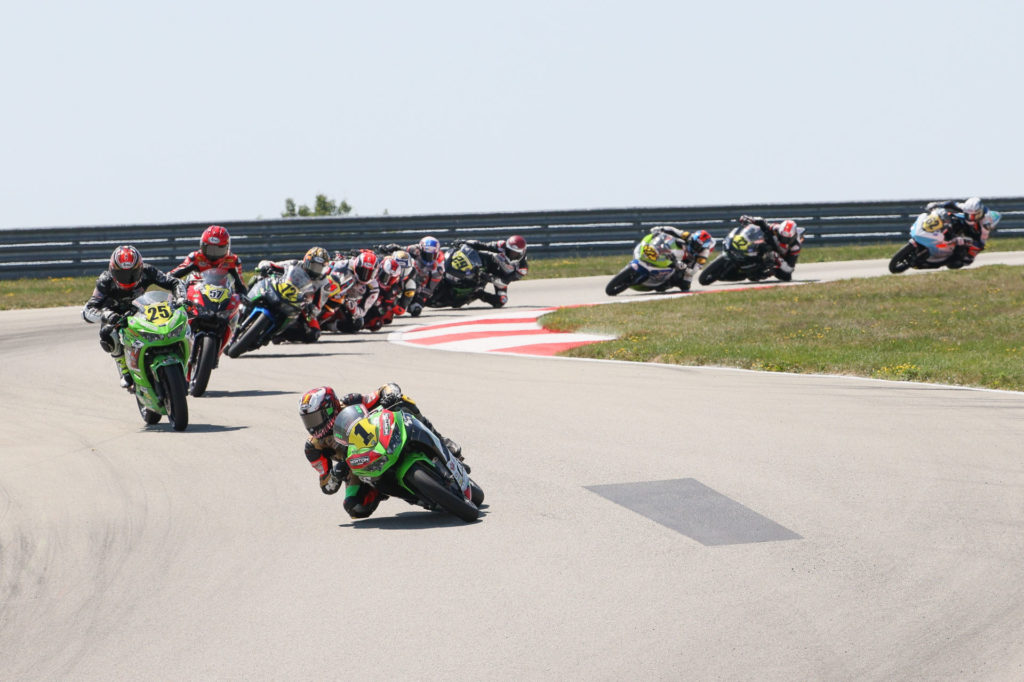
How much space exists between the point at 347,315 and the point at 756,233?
991 cm

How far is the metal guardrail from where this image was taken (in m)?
28.4

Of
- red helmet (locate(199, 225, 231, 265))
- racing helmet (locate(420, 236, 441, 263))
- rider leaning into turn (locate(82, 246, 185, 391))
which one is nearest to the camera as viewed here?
rider leaning into turn (locate(82, 246, 185, 391))

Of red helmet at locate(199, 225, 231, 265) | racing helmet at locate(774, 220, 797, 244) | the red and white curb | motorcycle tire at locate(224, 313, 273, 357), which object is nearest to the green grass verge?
the red and white curb

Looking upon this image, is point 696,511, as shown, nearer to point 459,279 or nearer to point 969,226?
point 459,279

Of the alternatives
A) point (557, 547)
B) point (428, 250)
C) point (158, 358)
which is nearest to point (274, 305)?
point (158, 358)

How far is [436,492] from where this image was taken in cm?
705

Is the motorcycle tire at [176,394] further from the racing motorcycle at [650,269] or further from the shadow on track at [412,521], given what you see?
the racing motorcycle at [650,269]

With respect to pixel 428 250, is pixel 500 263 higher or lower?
lower

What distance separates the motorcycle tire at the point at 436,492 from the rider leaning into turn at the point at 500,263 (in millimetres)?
15893

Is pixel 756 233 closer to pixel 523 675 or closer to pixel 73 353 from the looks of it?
pixel 73 353

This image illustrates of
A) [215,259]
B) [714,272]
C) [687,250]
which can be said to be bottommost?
[714,272]

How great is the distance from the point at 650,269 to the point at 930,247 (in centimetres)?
587

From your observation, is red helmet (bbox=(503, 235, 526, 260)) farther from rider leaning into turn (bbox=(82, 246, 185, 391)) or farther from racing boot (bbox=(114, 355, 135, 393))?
racing boot (bbox=(114, 355, 135, 393))

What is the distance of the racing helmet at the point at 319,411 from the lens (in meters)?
7.27
